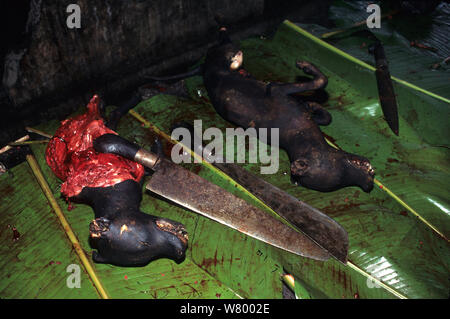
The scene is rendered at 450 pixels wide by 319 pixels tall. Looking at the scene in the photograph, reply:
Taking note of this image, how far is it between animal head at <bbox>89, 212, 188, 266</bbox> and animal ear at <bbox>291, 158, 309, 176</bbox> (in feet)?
3.31

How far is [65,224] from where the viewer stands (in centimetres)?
239

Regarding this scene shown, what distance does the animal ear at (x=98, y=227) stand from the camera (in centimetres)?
199

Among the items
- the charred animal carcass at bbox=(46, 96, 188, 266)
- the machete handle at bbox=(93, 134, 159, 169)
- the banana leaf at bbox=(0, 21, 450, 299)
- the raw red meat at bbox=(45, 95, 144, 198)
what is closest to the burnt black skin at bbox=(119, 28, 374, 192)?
the banana leaf at bbox=(0, 21, 450, 299)

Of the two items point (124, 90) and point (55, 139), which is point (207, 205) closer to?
point (55, 139)

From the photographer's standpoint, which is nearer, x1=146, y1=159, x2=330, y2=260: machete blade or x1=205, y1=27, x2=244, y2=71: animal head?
x1=146, y1=159, x2=330, y2=260: machete blade

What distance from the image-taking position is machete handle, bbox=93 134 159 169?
239 cm

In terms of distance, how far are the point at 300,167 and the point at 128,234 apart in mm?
1374

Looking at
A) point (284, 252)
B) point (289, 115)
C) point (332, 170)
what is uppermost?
point (289, 115)

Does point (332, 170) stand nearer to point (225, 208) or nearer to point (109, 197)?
point (225, 208)

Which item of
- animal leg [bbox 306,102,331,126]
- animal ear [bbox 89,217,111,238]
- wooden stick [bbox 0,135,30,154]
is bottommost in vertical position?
wooden stick [bbox 0,135,30,154]

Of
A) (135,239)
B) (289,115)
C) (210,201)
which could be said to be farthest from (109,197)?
(289,115)

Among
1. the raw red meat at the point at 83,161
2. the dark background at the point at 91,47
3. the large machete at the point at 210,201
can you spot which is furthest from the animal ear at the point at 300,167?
the dark background at the point at 91,47

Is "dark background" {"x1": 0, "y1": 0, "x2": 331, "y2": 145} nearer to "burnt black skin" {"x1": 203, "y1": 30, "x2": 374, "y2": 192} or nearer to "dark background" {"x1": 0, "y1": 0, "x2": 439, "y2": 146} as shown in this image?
"dark background" {"x1": 0, "y1": 0, "x2": 439, "y2": 146}

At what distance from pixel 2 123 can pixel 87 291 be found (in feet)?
6.26
